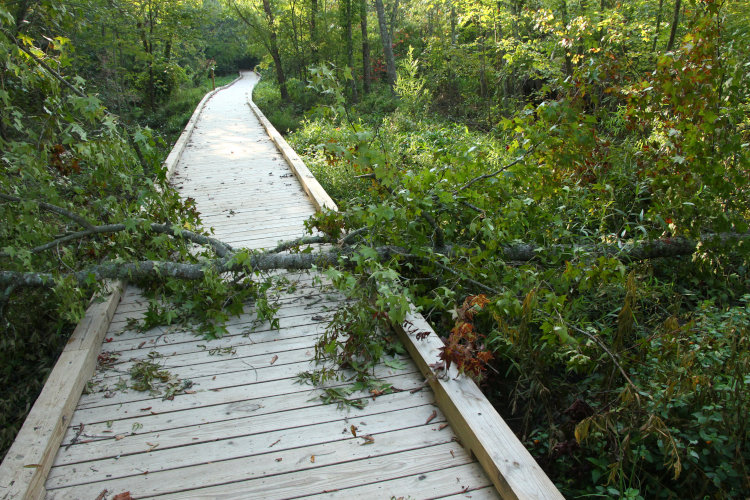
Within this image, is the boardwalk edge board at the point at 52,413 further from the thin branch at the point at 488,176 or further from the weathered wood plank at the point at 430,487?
the thin branch at the point at 488,176

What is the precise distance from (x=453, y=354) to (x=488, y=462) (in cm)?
63

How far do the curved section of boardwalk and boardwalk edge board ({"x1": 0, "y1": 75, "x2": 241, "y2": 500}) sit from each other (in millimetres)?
72

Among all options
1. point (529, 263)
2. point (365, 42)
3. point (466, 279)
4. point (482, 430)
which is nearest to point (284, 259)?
point (466, 279)

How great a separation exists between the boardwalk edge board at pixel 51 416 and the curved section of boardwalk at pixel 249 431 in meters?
0.07

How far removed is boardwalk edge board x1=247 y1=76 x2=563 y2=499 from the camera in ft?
6.92

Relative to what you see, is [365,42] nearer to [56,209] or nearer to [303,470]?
[56,209]

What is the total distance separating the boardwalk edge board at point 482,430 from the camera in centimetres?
211

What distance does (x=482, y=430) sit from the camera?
2398 mm

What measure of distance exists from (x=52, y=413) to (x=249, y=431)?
3.43ft

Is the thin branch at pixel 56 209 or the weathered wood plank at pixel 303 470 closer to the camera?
the weathered wood plank at pixel 303 470

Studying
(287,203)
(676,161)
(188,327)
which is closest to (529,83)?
(287,203)

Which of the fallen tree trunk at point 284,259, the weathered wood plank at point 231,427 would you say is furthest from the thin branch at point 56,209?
the weathered wood plank at point 231,427

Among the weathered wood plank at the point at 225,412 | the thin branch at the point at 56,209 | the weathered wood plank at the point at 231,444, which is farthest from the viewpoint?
the thin branch at the point at 56,209

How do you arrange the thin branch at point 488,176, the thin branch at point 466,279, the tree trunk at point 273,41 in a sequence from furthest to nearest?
the tree trunk at point 273,41 < the thin branch at point 488,176 < the thin branch at point 466,279
